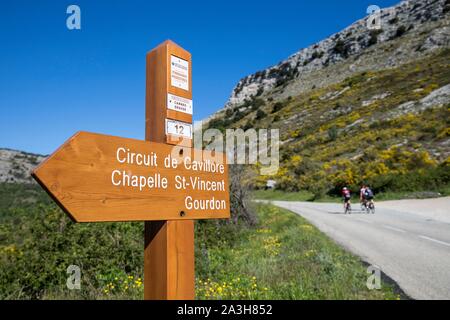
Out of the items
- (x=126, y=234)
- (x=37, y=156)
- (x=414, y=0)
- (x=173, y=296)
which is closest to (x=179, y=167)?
(x=173, y=296)

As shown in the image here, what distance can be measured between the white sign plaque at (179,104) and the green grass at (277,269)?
313cm

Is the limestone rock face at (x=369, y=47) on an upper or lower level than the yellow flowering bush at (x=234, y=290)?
upper

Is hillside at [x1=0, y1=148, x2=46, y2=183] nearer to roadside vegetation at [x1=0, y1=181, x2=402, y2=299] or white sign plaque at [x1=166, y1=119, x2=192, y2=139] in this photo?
roadside vegetation at [x1=0, y1=181, x2=402, y2=299]

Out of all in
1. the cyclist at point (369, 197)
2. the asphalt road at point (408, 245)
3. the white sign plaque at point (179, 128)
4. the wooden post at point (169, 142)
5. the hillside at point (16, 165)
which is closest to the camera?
the wooden post at point (169, 142)

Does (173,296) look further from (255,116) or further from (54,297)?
(255,116)

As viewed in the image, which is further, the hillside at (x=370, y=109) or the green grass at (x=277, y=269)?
the hillside at (x=370, y=109)

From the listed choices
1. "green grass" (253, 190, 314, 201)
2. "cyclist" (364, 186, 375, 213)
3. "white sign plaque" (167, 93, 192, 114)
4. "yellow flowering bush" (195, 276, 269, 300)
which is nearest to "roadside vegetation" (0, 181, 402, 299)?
"yellow flowering bush" (195, 276, 269, 300)

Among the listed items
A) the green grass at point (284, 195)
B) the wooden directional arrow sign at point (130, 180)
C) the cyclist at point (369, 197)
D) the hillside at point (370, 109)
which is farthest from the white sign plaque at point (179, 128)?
the green grass at point (284, 195)

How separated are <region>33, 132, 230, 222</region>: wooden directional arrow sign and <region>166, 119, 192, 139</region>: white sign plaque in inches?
4.8

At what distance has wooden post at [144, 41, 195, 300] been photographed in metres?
2.54

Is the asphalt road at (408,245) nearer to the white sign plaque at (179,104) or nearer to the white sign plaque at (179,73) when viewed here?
the white sign plaque at (179,104)

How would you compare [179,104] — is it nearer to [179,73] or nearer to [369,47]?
[179,73]

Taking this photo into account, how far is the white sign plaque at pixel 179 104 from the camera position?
9.00ft

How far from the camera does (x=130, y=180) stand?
7.80 ft
